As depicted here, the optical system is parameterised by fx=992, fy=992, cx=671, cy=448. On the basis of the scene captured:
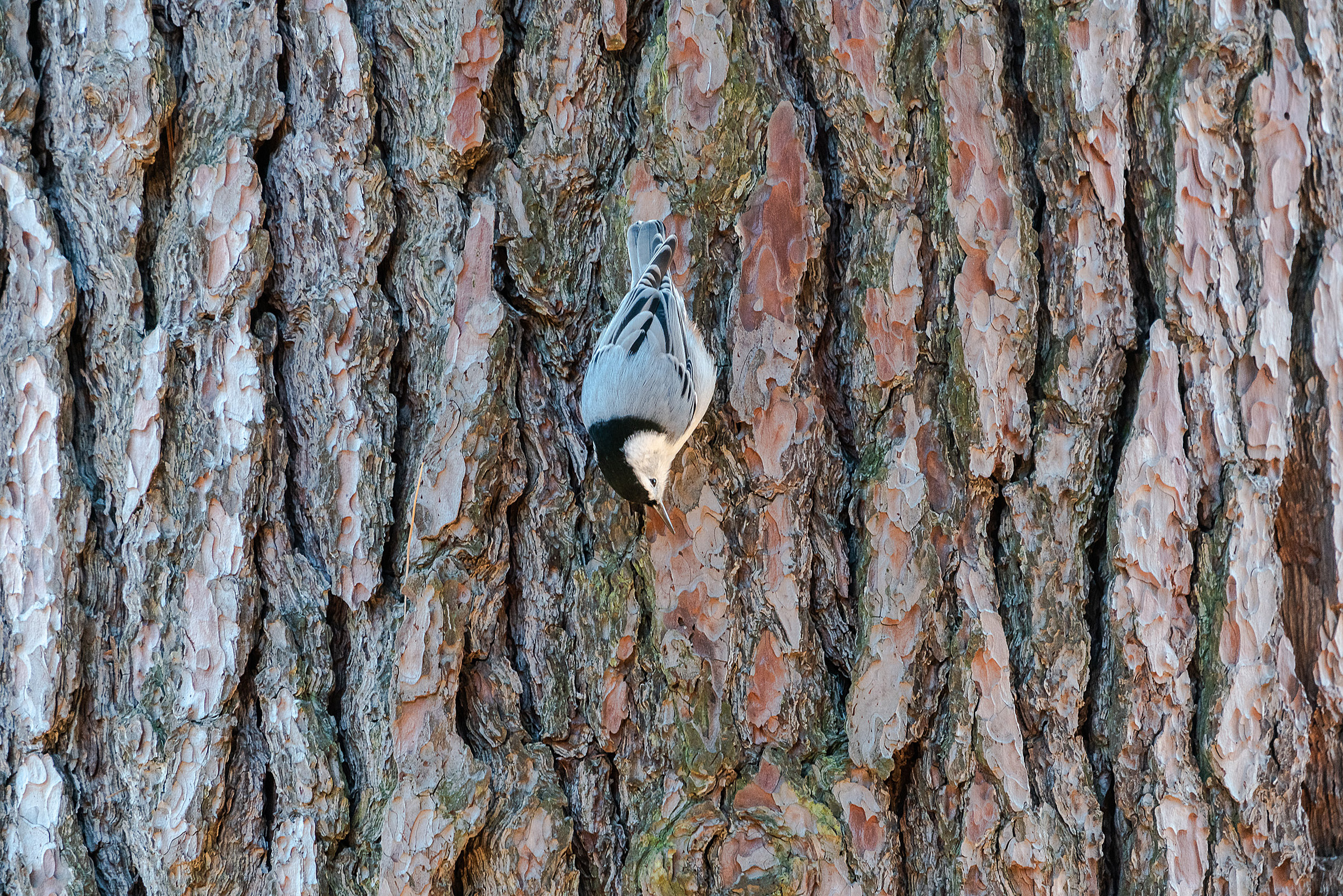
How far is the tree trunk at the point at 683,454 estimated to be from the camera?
59.4 inches

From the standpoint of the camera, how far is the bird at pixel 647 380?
1535 millimetres

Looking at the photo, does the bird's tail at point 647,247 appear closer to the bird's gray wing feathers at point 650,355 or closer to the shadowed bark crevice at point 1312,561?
the bird's gray wing feathers at point 650,355

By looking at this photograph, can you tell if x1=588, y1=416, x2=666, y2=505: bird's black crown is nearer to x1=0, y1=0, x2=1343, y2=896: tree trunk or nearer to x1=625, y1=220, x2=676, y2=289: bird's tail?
x1=0, y1=0, x2=1343, y2=896: tree trunk

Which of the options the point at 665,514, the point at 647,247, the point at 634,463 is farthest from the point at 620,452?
the point at 647,247

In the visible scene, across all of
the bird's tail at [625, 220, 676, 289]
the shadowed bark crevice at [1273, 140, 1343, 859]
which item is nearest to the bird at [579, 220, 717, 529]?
the bird's tail at [625, 220, 676, 289]

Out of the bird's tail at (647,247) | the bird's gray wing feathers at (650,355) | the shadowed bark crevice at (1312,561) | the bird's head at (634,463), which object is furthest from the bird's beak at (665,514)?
the shadowed bark crevice at (1312,561)

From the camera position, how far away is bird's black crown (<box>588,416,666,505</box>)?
4.98ft

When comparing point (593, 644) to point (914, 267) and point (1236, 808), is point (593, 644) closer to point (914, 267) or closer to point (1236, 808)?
point (914, 267)

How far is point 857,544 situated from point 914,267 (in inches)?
17.5

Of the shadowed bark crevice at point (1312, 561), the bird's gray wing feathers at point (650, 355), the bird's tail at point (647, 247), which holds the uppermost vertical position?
the bird's tail at point (647, 247)

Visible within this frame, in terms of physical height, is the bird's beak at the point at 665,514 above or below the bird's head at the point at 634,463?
below

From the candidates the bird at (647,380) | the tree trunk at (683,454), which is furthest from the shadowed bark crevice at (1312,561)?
the bird at (647,380)

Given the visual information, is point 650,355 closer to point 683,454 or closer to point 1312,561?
point 683,454

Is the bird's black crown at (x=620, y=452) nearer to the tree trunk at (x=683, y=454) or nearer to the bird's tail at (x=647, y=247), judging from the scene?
the tree trunk at (x=683, y=454)
